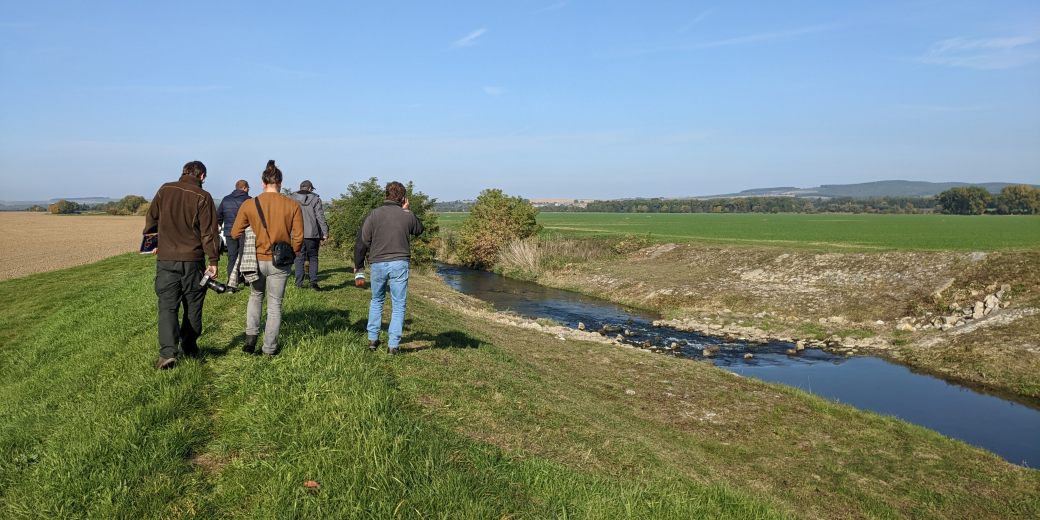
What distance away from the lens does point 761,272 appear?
33.2m

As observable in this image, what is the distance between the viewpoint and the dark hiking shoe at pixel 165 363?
22.6 ft

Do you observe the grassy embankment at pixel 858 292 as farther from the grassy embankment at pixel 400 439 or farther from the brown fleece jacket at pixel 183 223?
the brown fleece jacket at pixel 183 223

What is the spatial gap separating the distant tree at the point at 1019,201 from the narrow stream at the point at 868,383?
10807cm

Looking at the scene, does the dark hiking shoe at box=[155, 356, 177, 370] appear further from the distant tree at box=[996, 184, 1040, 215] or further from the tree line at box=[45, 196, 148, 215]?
the distant tree at box=[996, 184, 1040, 215]

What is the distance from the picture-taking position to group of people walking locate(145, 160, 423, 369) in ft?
23.3

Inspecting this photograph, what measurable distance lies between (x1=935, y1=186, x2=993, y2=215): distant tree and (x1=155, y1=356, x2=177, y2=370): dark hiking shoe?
13485 cm

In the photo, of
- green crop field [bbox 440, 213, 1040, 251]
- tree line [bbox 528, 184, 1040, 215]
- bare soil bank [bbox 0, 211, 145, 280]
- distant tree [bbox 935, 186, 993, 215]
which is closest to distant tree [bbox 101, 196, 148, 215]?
bare soil bank [bbox 0, 211, 145, 280]

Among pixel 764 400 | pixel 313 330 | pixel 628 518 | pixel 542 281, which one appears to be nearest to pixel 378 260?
pixel 313 330

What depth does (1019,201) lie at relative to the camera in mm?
102438

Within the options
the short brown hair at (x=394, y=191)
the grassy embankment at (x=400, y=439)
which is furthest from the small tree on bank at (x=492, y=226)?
the short brown hair at (x=394, y=191)

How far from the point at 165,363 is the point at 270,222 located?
79.8 inches

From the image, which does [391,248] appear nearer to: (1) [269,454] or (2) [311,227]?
(1) [269,454]

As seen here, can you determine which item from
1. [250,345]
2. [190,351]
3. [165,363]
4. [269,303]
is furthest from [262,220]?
[165,363]

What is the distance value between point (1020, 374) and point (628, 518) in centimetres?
1821
